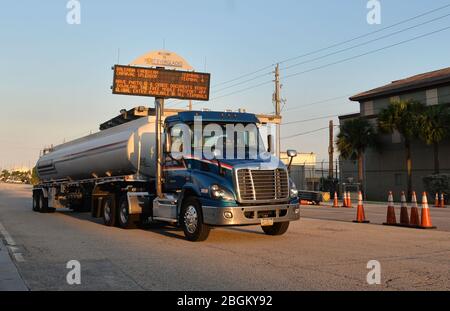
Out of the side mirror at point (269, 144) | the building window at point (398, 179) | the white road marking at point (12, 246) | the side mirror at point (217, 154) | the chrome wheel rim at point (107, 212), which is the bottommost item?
the white road marking at point (12, 246)

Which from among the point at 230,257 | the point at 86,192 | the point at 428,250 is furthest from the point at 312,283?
the point at 86,192

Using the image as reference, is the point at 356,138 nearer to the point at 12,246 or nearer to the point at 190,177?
the point at 190,177

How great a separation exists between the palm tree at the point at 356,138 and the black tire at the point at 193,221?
31.9 meters

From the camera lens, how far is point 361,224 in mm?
15320

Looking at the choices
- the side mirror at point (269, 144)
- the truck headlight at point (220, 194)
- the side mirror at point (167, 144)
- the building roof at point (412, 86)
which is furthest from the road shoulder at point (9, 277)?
the building roof at point (412, 86)

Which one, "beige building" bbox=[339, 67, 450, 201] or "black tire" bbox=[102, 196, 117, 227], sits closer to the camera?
"black tire" bbox=[102, 196, 117, 227]

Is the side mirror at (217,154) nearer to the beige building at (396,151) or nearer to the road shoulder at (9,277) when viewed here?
the road shoulder at (9,277)

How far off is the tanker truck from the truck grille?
2 cm

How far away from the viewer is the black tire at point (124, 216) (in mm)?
13828

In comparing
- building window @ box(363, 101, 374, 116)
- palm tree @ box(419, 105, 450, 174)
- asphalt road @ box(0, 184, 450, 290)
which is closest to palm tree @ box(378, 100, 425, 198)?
palm tree @ box(419, 105, 450, 174)

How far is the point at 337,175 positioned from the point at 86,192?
112ft

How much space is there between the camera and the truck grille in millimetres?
10289

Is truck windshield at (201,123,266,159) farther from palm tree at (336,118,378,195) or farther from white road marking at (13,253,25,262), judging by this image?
palm tree at (336,118,378,195)
